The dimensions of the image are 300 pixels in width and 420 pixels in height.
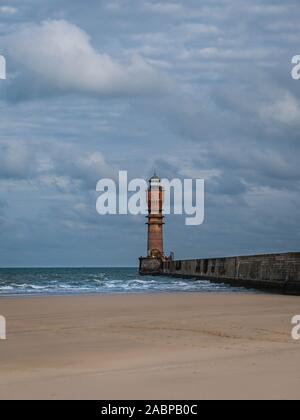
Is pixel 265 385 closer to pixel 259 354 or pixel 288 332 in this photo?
pixel 259 354

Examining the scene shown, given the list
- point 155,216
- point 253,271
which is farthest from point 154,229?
point 253,271

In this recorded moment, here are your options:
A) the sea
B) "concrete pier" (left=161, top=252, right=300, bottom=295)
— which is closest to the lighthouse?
"concrete pier" (left=161, top=252, right=300, bottom=295)

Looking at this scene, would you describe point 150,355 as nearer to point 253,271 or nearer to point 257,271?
point 257,271

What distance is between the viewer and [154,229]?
65875mm

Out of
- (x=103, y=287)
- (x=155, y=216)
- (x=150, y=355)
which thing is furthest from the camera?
(x=155, y=216)

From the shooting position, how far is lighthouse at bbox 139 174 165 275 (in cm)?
6569

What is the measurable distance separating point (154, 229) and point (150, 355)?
56470 mm

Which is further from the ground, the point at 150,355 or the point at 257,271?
the point at 257,271

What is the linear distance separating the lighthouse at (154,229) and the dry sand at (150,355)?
4868 centimetres

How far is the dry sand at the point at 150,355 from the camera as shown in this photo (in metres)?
6.88

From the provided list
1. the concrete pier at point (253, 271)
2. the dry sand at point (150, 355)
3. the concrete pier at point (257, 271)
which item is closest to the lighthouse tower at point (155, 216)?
the concrete pier at point (253, 271)

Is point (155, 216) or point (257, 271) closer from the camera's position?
point (257, 271)

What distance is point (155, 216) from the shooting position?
65.6 meters

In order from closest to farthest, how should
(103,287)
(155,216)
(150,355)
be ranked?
(150,355), (103,287), (155,216)
